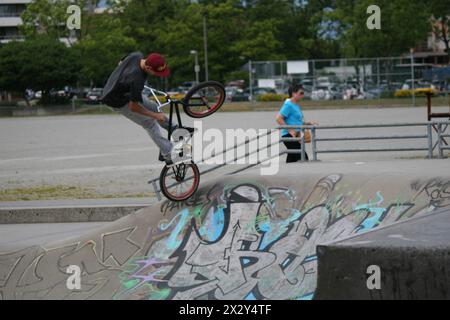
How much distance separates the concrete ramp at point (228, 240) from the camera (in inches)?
376

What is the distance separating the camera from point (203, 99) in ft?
36.6

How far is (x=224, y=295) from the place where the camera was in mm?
9258

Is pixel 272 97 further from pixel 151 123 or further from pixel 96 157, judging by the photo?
pixel 151 123

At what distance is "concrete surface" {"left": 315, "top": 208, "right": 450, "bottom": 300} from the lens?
6809 millimetres

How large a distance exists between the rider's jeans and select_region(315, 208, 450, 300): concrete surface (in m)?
3.98

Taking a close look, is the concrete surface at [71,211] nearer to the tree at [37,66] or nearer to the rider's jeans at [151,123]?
the rider's jeans at [151,123]

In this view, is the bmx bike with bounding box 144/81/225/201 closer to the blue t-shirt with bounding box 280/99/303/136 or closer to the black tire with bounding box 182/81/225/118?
the black tire with bounding box 182/81/225/118

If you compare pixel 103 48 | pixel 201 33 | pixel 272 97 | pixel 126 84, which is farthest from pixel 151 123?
pixel 201 33

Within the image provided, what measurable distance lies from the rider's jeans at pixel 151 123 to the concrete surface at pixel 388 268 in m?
3.98

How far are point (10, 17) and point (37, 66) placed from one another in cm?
3024

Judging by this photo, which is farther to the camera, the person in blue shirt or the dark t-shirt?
the person in blue shirt

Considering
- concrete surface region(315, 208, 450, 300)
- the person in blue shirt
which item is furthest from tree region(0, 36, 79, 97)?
concrete surface region(315, 208, 450, 300)
